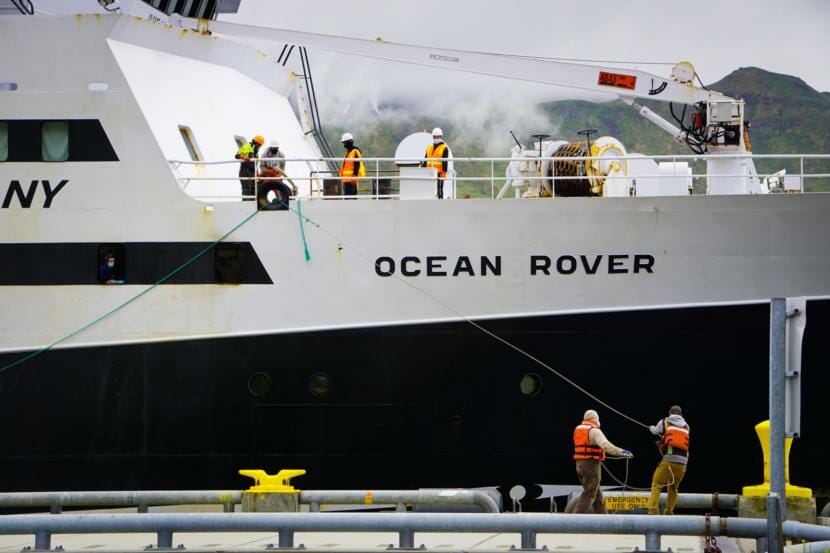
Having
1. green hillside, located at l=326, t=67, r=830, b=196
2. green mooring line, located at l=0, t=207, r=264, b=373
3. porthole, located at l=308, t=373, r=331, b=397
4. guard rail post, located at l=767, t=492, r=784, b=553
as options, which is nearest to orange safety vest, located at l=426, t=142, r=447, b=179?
green mooring line, located at l=0, t=207, r=264, b=373

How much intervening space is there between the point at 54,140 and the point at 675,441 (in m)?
9.23

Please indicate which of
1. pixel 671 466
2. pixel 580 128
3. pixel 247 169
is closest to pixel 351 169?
pixel 247 169

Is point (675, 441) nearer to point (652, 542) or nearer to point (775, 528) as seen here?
point (652, 542)

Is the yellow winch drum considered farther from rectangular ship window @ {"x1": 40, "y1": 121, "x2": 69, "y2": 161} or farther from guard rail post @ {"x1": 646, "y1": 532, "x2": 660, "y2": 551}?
rectangular ship window @ {"x1": 40, "y1": 121, "x2": 69, "y2": 161}

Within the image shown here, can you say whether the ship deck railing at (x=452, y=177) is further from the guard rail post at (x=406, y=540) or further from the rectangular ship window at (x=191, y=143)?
the guard rail post at (x=406, y=540)

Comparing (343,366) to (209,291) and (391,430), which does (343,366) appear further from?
(209,291)

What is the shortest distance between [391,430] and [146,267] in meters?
3.98

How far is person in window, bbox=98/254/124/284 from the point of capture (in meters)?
16.7

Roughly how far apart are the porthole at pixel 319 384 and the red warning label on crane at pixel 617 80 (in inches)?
267

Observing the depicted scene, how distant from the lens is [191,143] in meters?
18.4

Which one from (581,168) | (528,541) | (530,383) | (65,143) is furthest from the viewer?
(581,168)

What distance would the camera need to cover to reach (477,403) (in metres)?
16.3

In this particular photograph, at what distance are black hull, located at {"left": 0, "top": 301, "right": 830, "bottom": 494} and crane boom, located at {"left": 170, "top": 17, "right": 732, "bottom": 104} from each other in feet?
14.2

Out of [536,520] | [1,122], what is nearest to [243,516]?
[536,520]
